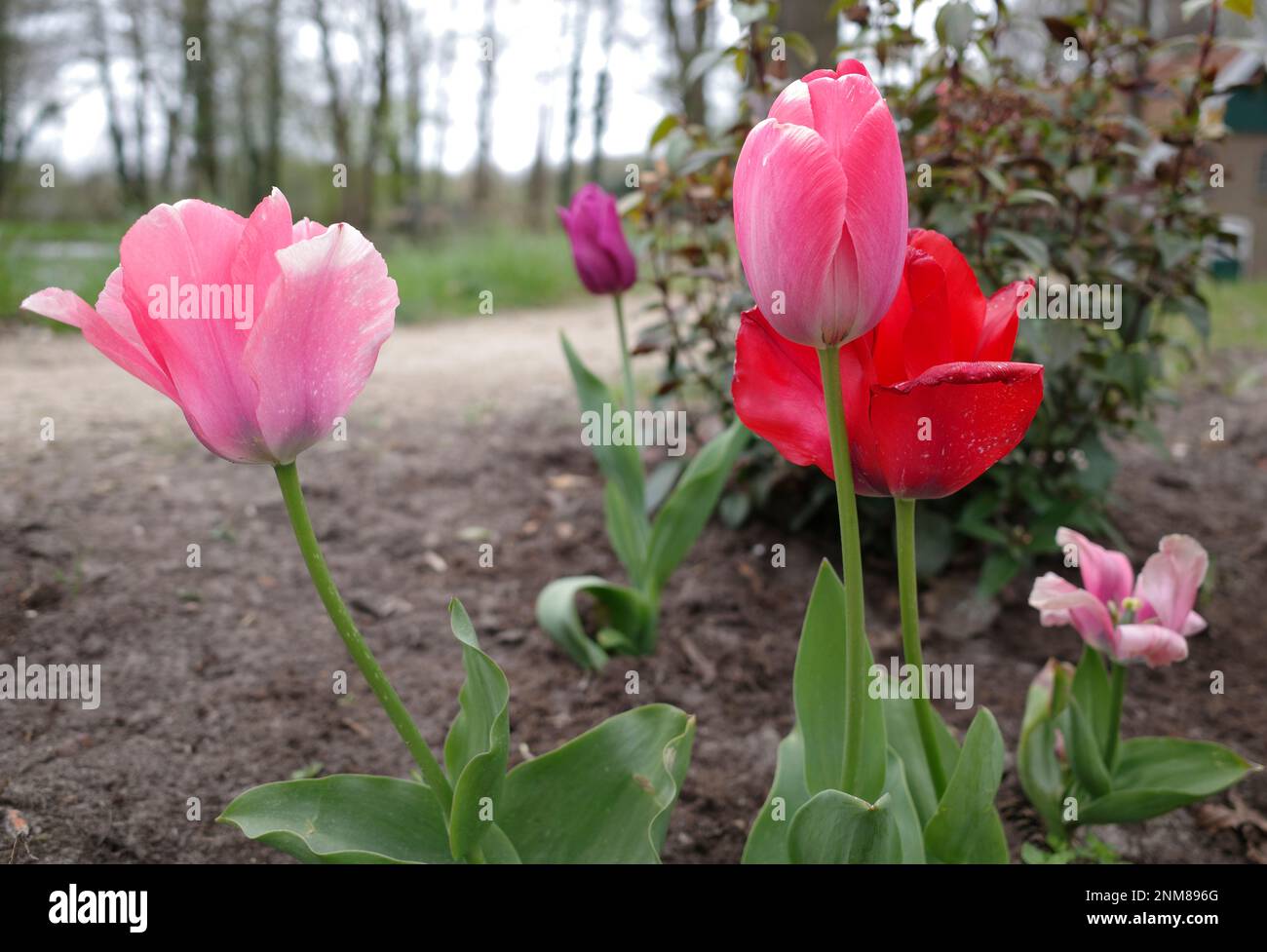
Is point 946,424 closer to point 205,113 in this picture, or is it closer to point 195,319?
point 195,319

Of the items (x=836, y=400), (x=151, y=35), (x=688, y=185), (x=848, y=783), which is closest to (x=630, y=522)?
(x=688, y=185)

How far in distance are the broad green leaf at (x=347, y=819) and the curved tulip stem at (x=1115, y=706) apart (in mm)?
1026

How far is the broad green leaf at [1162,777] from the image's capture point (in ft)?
5.12

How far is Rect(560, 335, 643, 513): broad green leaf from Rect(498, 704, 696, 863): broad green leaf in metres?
1.00

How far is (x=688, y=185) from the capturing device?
101 inches

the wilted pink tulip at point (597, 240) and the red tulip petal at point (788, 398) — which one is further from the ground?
the wilted pink tulip at point (597, 240)

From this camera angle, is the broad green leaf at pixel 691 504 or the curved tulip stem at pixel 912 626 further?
the broad green leaf at pixel 691 504

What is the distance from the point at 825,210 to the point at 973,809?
763mm

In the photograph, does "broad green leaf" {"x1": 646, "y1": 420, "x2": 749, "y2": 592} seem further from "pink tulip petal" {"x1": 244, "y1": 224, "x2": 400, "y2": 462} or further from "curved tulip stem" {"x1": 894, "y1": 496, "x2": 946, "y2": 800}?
"pink tulip petal" {"x1": 244, "y1": 224, "x2": 400, "y2": 462}

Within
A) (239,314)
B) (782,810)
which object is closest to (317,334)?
(239,314)

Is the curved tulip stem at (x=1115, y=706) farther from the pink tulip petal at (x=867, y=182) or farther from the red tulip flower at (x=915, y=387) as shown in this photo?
the pink tulip petal at (x=867, y=182)

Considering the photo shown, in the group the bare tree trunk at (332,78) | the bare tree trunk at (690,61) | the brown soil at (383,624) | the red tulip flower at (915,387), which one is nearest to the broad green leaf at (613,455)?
the brown soil at (383,624)

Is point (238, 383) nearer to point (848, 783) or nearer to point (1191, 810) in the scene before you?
point (848, 783)
